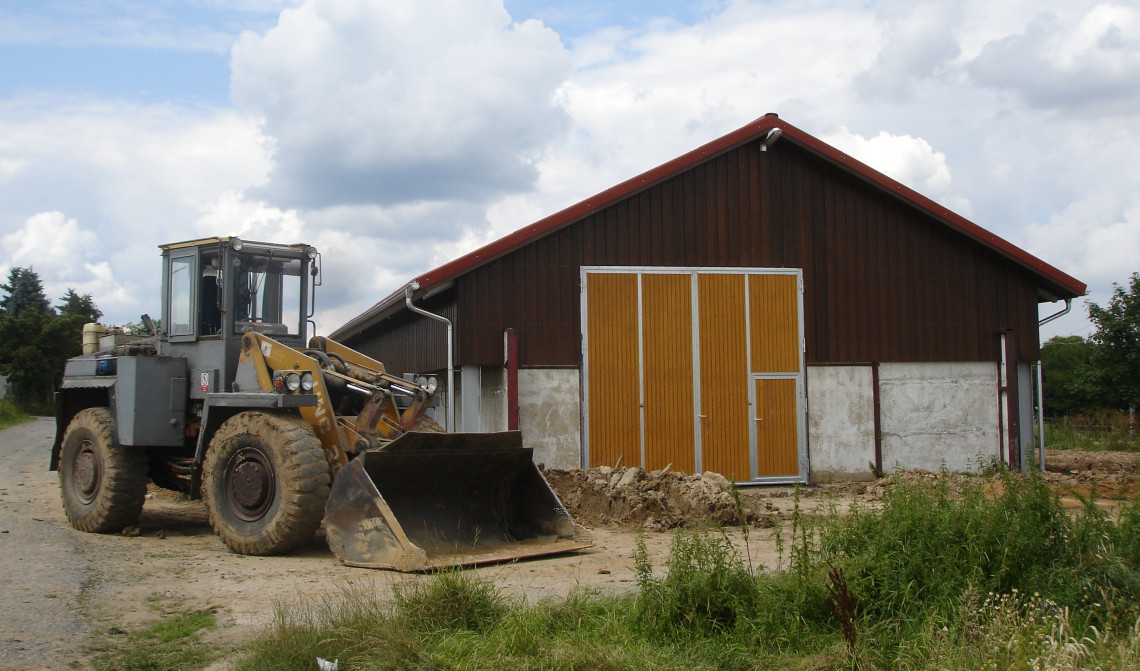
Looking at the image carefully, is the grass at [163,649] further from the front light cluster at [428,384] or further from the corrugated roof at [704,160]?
the corrugated roof at [704,160]

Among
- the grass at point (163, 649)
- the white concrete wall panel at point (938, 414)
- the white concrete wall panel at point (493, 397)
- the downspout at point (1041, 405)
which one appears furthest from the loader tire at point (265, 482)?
the downspout at point (1041, 405)

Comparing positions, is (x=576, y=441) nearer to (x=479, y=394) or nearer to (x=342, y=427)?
(x=479, y=394)

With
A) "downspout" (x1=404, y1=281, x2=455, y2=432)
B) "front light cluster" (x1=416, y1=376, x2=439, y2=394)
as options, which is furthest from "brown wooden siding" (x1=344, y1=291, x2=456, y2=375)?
"front light cluster" (x1=416, y1=376, x2=439, y2=394)

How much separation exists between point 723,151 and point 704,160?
37 centimetres

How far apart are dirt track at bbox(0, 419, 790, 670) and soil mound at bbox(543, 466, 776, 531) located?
0.53 metres

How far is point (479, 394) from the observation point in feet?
47.3

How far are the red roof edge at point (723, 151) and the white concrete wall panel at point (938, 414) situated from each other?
2.07 metres

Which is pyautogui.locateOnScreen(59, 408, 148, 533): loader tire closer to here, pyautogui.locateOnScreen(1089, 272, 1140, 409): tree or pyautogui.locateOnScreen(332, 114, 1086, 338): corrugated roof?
pyautogui.locateOnScreen(332, 114, 1086, 338): corrugated roof

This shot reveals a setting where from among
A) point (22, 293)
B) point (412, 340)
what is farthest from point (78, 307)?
point (412, 340)

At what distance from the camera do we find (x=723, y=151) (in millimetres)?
15750

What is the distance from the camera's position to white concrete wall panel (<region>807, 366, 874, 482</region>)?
15734 millimetres

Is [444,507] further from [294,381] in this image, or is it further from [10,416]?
[10,416]

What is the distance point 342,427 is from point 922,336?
1091 centimetres

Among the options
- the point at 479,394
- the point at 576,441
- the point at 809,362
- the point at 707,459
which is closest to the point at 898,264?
the point at 809,362
